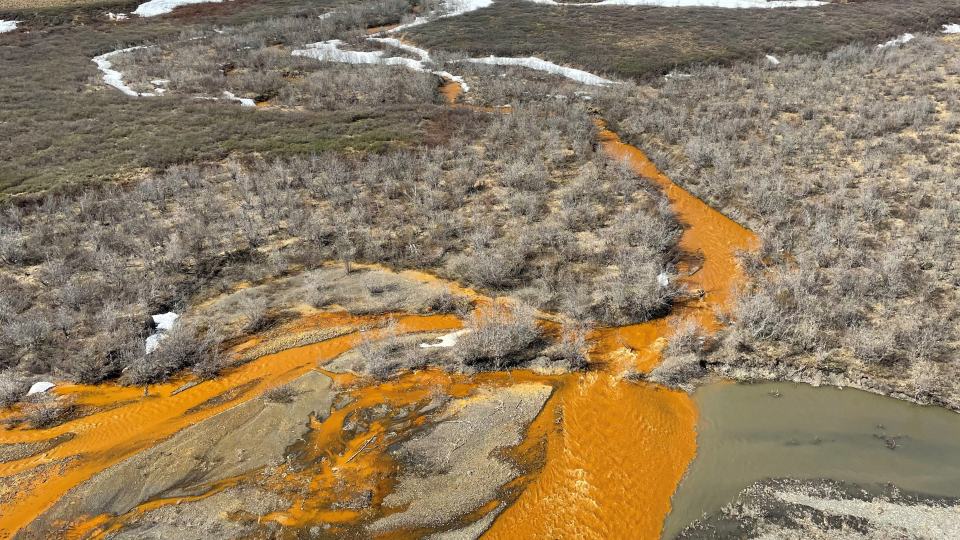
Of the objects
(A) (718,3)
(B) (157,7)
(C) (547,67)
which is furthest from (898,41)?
(B) (157,7)

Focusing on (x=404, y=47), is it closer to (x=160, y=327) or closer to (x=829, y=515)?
(x=160, y=327)

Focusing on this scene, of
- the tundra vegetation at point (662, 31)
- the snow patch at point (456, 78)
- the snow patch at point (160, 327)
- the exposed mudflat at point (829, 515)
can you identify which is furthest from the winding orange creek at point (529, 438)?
the tundra vegetation at point (662, 31)

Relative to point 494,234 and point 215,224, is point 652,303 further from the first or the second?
point 215,224

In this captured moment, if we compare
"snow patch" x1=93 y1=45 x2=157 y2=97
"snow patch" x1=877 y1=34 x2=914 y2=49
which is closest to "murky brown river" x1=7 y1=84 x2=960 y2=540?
"snow patch" x1=93 y1=45 x2=157 y2=97

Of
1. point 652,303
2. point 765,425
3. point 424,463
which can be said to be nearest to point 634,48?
point 652,303

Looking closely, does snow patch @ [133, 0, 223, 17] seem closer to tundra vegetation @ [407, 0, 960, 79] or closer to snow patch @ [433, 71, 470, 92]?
tundra vegetation @ [407, 0, 960, 79]

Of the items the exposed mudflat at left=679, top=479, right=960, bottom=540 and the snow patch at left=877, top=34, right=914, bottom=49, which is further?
the snow patch at left=877, top=34, right=914, bottom=49

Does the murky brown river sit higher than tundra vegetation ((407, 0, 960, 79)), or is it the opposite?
tundra vegetation ((407, 0, 960, 79))
